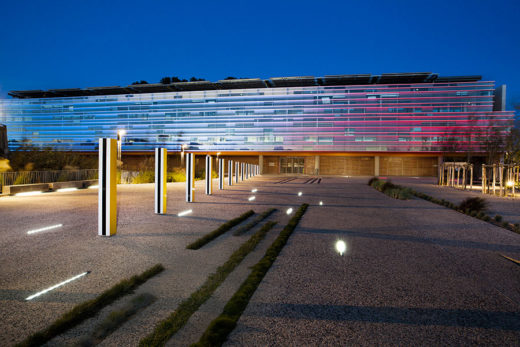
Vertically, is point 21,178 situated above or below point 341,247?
above

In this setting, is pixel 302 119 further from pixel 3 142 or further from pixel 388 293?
pixel 388 293

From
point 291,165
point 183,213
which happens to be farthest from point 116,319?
point 291,165

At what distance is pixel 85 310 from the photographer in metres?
2.96

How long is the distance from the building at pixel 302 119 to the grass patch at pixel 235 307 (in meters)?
60.1

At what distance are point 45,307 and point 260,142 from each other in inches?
2756

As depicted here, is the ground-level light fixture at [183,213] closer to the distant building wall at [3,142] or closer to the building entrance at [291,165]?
the distant building wall at [3,142]

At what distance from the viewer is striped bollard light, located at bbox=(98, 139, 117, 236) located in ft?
20.9

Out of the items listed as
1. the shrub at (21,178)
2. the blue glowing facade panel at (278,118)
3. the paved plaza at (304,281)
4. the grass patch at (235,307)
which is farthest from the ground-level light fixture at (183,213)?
the blue glowing facade panel at (278,118)

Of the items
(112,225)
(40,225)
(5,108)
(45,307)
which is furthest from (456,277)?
(5,108)

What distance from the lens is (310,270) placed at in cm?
439

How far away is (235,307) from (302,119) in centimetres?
6924

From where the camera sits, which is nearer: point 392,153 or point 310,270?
point 310,270

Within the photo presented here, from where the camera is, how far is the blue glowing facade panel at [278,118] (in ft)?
209

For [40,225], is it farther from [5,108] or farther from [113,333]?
[5,108]
